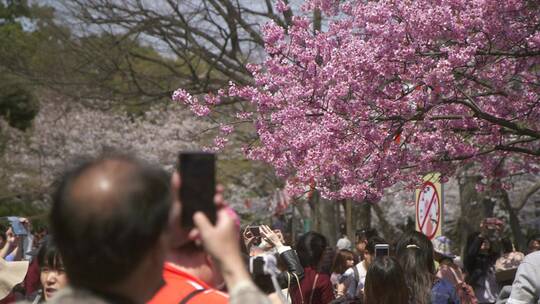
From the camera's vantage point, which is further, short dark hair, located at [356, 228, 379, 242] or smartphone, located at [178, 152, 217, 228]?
short dark hair, located at [356, 228, 379, 242]

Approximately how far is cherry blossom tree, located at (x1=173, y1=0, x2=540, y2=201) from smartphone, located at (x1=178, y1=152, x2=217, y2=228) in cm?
674

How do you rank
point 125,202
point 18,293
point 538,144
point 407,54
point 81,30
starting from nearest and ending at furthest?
1. point 125,202
2. point 18,293
3. point 407,54
4. point 538,144
5. point 81,30

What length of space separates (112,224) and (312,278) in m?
5.48

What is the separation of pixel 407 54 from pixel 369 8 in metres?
0.70

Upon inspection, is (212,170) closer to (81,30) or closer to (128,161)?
(128,161)

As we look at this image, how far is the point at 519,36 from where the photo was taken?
9.03m

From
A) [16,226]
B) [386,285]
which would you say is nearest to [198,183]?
[386,285]

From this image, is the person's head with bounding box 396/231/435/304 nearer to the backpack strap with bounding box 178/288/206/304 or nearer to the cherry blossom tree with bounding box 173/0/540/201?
the cherry blossom tree with bounding box 173/0/540/201

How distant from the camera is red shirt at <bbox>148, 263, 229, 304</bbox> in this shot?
258cm

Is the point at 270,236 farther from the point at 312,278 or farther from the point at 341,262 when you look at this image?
the point at 341,262

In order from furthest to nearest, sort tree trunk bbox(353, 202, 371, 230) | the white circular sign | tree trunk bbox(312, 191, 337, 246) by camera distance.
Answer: tree trunk bbox(353, 202, 371, 230) < tree trunk bbox(312, 191, 337, 246) < the white circular sign

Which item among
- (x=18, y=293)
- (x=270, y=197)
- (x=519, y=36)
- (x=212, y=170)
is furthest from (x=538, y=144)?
(x=270, y=197)

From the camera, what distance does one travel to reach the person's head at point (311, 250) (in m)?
7.55

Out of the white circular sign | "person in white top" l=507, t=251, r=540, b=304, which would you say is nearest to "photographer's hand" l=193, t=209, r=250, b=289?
"person in white top" l=507, t=251, r=540, b=304
